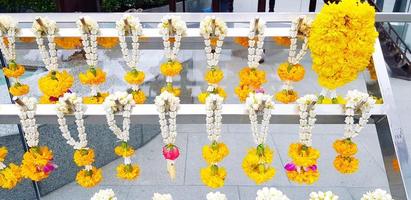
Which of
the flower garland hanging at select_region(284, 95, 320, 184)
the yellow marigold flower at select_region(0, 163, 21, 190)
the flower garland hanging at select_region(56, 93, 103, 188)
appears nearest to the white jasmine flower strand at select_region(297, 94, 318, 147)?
the flower garland hanging at select_region(284, 95, 320, 184)

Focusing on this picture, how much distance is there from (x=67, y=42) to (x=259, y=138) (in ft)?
3.39

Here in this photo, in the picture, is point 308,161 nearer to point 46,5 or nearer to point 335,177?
point 335,177

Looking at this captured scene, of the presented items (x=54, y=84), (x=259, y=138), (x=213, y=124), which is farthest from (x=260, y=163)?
(x=54, y=84)

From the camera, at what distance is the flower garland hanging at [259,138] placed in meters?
1.30

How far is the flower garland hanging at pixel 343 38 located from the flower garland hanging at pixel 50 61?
1075 millimetres

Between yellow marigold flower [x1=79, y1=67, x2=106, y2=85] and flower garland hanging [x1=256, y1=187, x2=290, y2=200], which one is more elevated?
yellow marigold flower [x1=79, y1=67, x2=106, y2=85]

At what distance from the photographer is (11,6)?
766 centimetres

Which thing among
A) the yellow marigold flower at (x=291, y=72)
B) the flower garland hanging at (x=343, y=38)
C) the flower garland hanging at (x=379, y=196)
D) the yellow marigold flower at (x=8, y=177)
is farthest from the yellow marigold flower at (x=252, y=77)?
the yellow marigold flower at (x=8, y=177)

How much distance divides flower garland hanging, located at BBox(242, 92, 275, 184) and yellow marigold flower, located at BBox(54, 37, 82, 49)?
3.05ft

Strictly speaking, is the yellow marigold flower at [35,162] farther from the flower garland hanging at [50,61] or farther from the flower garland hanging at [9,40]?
the flower garland hanging at [9,40]

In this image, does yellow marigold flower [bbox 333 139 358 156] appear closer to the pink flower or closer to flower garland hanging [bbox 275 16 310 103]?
flower garland hanging [bbox 275 16 310 103]

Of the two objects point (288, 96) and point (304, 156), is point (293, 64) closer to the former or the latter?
point (288, 96)

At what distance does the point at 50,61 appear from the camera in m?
1.73

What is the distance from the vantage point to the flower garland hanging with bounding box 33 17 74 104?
61.6 inches
